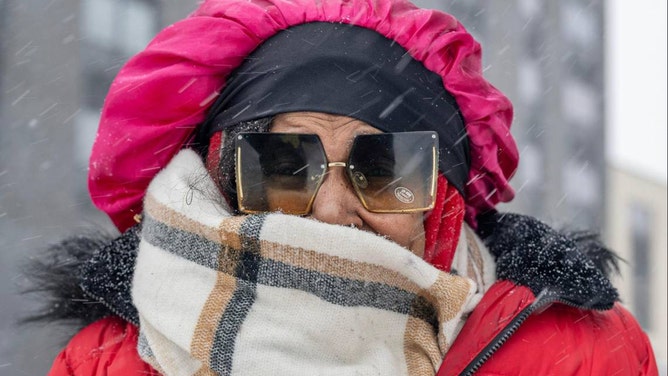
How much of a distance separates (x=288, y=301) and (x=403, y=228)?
0.41 meters

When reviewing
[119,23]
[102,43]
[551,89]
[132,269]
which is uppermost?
[132,269]

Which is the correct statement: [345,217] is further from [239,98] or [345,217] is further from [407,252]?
[239,98]

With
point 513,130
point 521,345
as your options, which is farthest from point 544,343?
point 513,130

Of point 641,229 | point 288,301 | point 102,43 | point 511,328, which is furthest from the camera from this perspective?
point 641,229

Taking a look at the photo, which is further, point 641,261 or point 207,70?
point 641,261

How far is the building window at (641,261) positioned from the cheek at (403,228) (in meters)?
30.7

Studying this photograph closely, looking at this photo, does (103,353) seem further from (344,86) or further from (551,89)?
(551,89)

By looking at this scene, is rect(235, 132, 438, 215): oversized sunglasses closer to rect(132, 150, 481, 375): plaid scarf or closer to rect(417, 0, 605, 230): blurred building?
rect(132, 150, 481, 375): plaid scarf

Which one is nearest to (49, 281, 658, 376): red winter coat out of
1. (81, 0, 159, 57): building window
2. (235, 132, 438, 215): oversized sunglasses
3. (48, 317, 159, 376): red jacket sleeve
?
(48, 317, 159, 376): red jacket sleeve

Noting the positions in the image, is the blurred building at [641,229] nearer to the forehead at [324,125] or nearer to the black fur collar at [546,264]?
the black fur collar at [546,264]

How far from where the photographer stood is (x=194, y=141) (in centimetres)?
250

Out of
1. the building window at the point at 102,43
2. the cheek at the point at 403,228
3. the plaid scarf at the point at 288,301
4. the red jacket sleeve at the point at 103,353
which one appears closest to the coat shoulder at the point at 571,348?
the plaid scarf at the point at 288,301

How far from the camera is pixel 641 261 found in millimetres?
35219

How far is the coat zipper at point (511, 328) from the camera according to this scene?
6.99 ft
